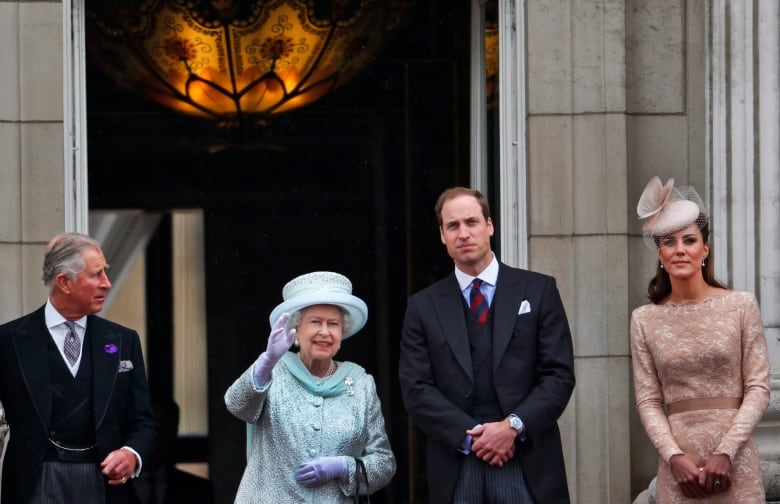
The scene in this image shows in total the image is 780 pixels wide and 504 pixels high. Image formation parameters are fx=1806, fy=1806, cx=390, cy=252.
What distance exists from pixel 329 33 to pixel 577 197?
293 centimetres

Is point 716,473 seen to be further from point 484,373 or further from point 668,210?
point 668,210

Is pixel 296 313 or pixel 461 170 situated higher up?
pixel 461 170

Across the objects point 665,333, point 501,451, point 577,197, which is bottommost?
point 501,451

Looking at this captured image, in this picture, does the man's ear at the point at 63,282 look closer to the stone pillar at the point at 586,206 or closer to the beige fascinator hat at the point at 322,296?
the beige fascinator hat at the point at 322,296

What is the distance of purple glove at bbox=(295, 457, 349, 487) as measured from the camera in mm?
7699

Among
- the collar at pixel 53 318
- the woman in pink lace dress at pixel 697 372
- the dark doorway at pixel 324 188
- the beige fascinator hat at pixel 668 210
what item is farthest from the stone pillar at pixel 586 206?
the collar at pixel 53 318

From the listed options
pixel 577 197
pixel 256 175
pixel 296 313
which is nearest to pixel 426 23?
pixel 256 175

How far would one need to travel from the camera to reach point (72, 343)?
25.9 ft

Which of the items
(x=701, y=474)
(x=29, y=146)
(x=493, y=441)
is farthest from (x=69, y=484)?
(x=701, y=474)

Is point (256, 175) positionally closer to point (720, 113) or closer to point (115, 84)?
point (115, 84)

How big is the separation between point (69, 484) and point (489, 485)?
180 cm

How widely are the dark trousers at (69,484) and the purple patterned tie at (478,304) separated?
1.78 metres

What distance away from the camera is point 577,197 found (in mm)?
9695

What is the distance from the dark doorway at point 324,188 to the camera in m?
12.0
